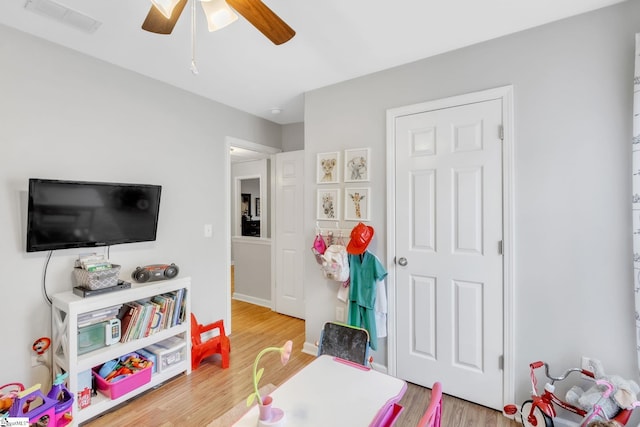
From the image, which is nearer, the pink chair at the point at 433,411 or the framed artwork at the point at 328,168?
the pink chair at the point at 433,411

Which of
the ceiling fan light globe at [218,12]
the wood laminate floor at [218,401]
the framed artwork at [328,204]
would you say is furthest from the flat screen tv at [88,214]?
the ceiling fan light globe at [218,12]

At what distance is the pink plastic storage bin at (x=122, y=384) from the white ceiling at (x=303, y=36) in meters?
2.25

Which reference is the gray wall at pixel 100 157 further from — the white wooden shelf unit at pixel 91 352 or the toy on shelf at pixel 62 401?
the toy on shelf at pixel 62 401

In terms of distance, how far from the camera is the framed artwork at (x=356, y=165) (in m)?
2.44

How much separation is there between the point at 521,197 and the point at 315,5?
168 cm

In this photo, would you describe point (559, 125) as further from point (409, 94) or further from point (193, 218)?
point (193, 218)

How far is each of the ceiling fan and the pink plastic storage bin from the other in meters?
2.17

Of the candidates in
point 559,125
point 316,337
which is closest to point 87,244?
point 316,337

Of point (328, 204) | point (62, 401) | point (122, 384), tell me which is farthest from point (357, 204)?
point (62, 401)

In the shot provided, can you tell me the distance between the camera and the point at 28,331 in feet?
6.26

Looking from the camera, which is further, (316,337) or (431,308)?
(316,337)

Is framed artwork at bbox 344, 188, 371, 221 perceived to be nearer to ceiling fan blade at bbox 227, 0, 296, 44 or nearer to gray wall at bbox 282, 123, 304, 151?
ceiling fan blade at bbox 227, 0, 296, 44

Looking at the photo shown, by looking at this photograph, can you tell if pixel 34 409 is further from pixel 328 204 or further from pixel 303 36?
pixel 303 36

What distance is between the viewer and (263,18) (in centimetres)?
127
